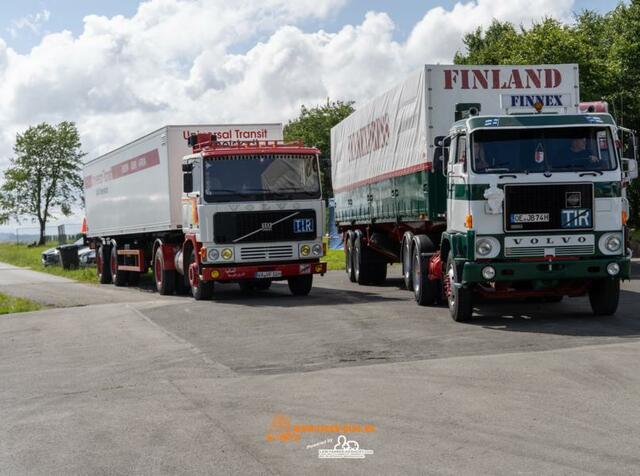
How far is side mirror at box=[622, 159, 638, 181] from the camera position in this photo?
43.2 feet

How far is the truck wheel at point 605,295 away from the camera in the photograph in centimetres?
1352

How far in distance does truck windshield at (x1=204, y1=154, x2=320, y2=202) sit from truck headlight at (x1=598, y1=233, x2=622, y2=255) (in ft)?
23.4

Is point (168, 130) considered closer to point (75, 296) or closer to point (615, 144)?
point (75, 296)

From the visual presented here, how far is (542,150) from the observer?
12.9 metres

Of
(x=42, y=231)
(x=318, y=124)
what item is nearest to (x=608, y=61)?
(x=318, y=124)

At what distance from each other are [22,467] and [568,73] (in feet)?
39.4

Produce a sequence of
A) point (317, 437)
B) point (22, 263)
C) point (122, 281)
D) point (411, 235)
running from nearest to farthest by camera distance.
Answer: point (317, 437), point (411, 235), point (122, 281), point (22, 263)

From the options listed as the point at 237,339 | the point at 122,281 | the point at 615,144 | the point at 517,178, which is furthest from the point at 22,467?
the point at 122,281

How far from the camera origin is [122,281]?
1070 inches

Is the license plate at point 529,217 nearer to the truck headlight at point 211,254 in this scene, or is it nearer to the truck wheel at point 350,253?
the truck headlight at point 211,254

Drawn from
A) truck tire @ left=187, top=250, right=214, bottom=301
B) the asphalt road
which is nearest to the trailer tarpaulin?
the asphalt road

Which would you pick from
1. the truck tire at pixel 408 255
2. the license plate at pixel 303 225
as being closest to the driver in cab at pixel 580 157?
the truck tire at pixel 408 255

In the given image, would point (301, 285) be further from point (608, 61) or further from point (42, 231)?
point (42, 231)

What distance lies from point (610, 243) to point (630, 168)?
110 centimetres
